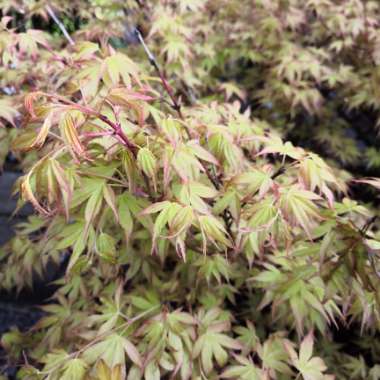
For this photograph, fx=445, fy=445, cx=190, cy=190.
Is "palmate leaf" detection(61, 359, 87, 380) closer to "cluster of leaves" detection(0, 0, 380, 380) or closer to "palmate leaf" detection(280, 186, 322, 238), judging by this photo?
"cluster of leaves" detection(0, 0, 380, 380)

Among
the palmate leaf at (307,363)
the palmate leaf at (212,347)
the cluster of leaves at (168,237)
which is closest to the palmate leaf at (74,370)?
the cluster of leaves at (168,237)

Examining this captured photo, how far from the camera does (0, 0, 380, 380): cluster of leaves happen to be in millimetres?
1321

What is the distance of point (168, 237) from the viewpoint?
3.84 ft

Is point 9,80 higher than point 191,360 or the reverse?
higher

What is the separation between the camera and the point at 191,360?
152 cm

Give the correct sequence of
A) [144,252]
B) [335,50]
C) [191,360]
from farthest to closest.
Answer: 1. [335,50]
2. [144,252]
3. [191,360]

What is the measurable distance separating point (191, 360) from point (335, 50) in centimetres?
239

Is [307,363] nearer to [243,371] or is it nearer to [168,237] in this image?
[243,371]

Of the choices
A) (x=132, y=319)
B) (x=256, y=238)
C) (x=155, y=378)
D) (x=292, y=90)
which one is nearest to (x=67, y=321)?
(x=132, y=319)

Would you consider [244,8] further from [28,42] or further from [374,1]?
[28,42]

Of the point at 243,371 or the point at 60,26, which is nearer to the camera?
the point at 243,371

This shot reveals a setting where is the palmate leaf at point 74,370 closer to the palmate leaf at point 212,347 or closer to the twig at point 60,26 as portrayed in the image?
the palmate leaf at point 212,347

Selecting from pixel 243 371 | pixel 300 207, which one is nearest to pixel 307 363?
pixel 243 371

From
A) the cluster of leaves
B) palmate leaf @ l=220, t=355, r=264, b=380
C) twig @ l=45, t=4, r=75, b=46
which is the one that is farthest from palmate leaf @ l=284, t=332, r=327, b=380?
twig @ l=45, t=4, r=75, b=46
